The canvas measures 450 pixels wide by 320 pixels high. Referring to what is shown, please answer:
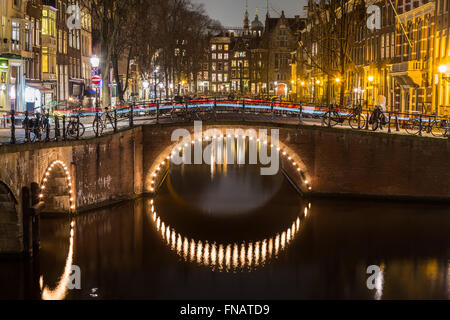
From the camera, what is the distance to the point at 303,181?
32.2m

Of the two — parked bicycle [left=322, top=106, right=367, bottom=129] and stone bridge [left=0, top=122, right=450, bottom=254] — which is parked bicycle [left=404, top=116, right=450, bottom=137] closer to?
stone bridge [left=0, top=122, right=450, bottom=254]

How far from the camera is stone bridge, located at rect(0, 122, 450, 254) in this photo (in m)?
27.5

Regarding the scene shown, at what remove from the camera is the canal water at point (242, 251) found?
20453 mm

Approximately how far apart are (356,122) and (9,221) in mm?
17173

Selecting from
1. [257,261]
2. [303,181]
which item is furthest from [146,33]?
[257,261]

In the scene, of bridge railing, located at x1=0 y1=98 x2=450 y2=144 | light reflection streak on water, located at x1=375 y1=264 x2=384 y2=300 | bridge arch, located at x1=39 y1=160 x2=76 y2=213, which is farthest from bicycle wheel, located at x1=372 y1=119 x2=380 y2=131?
bridge arch, located at x1=39 y1=160 x2=76 y2=213

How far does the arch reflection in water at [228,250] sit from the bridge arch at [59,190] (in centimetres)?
317

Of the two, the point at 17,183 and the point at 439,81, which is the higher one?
the point at 439,81

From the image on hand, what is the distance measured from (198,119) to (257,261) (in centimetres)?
1141

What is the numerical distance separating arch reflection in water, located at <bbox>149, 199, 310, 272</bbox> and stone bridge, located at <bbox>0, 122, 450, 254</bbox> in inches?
130

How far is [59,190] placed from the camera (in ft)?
89.5

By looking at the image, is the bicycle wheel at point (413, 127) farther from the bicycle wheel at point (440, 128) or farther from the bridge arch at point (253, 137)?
the bridge arch at point (253, 137)

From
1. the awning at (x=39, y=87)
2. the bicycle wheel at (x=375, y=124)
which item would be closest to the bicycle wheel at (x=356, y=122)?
the bicycle wheel at (x=375, y=124)
